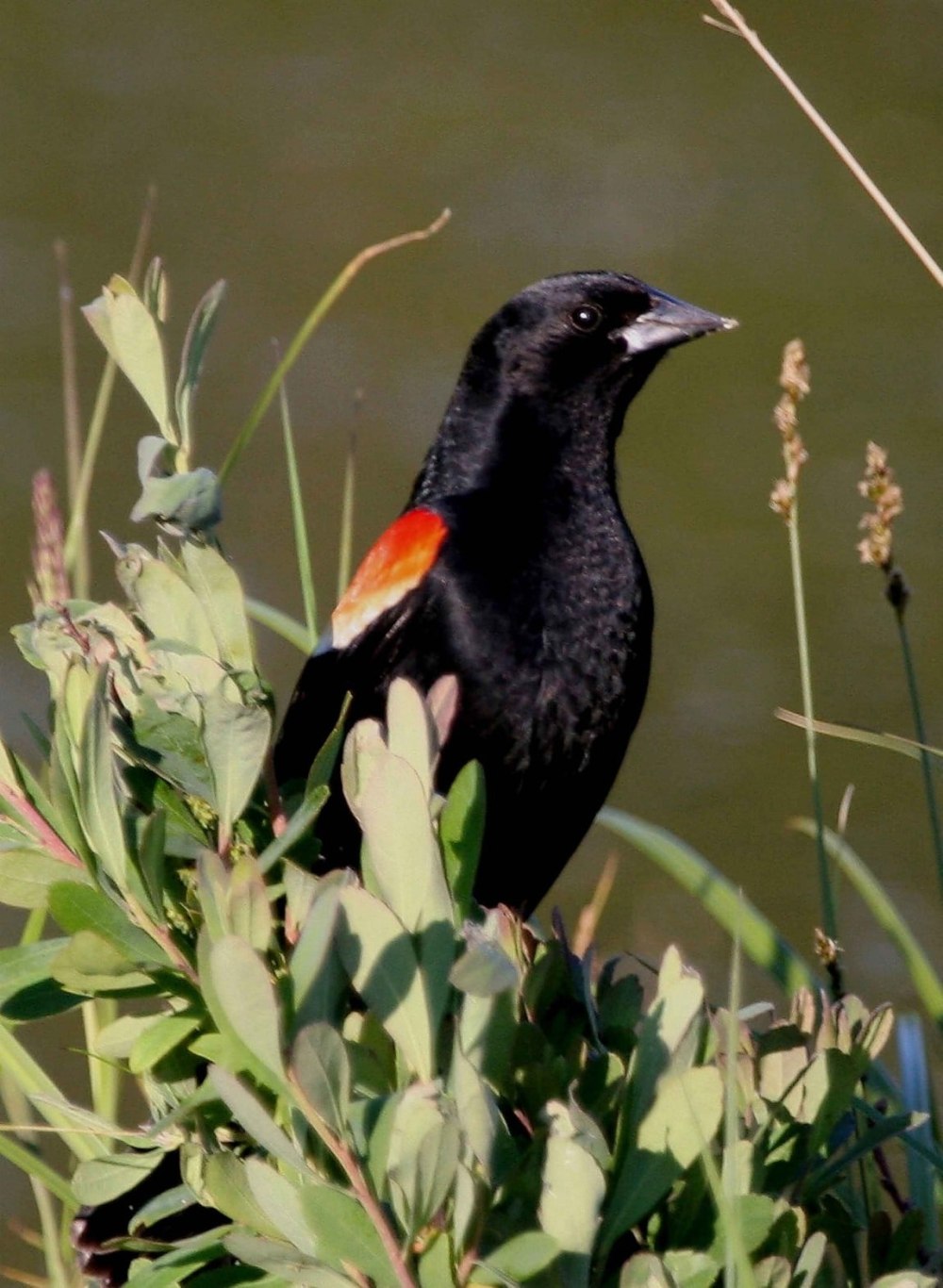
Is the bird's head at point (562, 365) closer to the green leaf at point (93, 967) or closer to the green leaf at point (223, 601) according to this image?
the green leaf at point (223, 601)

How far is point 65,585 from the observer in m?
1.43

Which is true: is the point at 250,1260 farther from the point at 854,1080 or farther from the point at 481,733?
the point at 481,733

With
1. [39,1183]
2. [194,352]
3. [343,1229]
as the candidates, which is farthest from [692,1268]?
[39,1183]

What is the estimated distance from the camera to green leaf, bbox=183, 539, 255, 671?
1021 mm

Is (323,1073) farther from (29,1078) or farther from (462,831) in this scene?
(29,1078)

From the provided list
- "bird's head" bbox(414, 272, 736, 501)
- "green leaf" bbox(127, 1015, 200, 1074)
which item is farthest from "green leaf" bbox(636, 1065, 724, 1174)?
"bird's head" bbox(414, 272, 736, 501)

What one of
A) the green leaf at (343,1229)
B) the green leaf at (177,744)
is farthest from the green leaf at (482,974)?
the green leaf at (177,744)

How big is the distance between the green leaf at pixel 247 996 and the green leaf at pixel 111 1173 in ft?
0.86

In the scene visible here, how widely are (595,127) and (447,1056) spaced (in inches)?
181

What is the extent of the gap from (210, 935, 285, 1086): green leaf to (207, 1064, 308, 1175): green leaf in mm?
18

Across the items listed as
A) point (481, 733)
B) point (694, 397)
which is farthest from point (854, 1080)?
point (694, 397)

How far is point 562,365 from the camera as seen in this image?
6.96 ft

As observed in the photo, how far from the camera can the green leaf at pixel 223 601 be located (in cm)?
102

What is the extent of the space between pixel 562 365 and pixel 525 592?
0.36m
